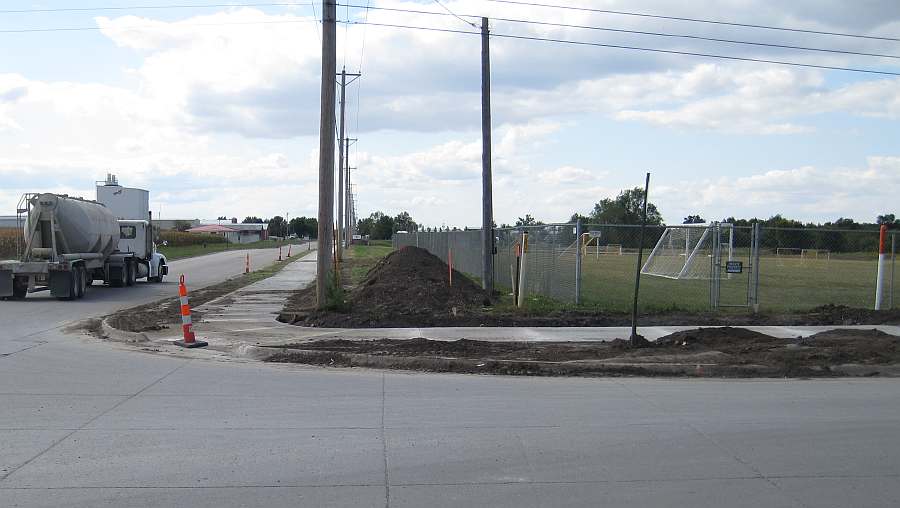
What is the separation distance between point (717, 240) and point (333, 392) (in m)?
12.6

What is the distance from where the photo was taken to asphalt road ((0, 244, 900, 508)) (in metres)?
6.12

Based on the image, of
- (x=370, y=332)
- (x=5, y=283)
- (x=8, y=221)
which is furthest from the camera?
(x=8, y=221)

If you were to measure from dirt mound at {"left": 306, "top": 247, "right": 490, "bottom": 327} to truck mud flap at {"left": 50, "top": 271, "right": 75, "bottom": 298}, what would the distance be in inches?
363

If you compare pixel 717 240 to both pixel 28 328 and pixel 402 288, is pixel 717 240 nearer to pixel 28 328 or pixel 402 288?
pixel 402 288

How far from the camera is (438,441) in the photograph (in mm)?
7641

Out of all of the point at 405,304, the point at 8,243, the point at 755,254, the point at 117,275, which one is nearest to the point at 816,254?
the point at 755,254

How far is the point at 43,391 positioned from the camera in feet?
33.2

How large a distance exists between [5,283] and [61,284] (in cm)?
161

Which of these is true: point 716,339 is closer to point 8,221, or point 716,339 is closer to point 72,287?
point 72,287

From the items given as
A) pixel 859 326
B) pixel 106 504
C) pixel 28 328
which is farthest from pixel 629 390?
pixel 28 328

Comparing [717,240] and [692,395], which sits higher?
[717,240]

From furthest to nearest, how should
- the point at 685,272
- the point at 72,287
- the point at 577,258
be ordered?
the point at 685,272 → the point at 72,287 → the point at 577,258

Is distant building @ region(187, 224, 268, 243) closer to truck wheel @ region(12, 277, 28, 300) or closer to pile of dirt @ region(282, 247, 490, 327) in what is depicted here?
truck wheel @ region(12, 277, 28, 300)

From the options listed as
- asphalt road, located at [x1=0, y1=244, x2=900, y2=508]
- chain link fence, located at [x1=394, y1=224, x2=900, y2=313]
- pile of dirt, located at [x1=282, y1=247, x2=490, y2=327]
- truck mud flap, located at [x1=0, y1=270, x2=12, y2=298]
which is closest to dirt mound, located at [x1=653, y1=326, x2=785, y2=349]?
asphalt road, located at [x1=0, y1=244, x2=900, y2=508]
